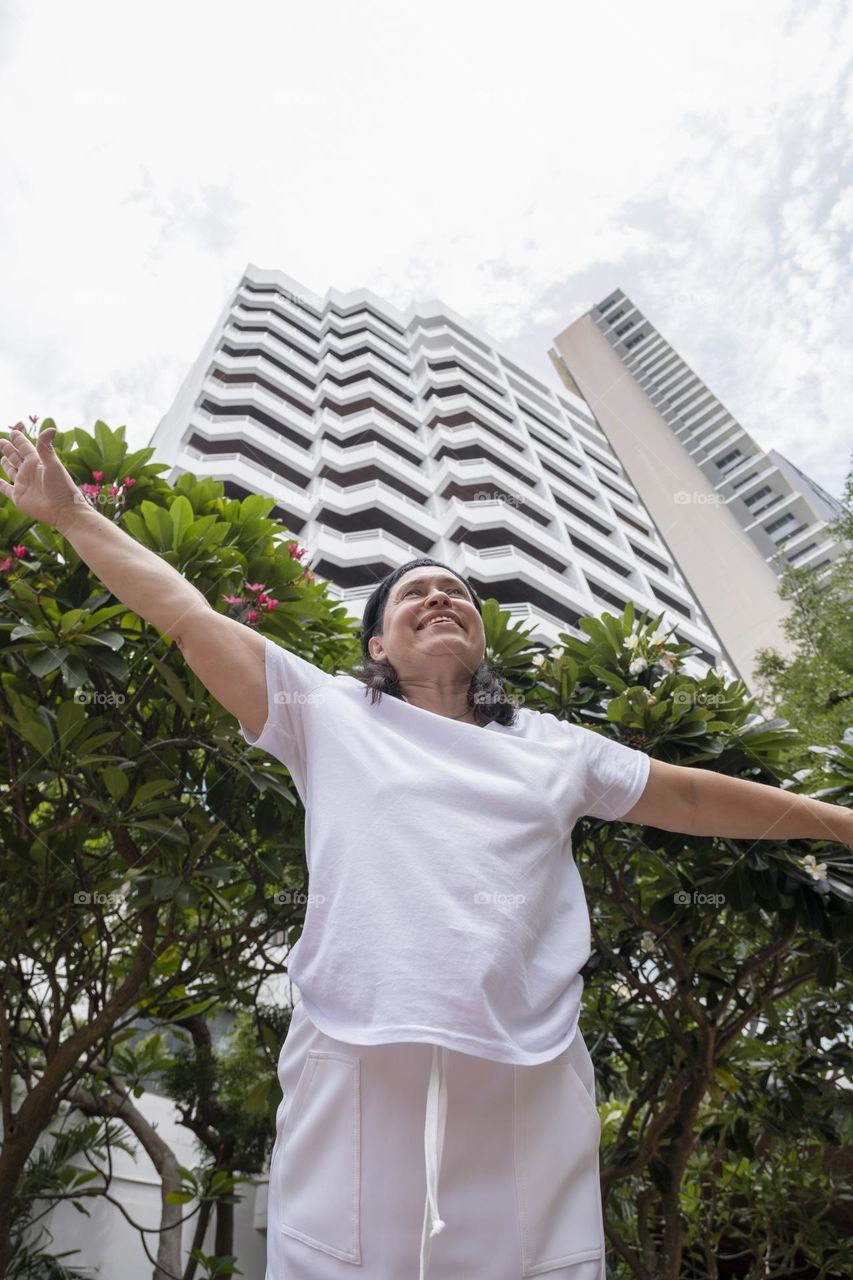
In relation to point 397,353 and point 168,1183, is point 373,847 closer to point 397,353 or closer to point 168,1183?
point 168,1183

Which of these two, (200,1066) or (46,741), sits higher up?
(46,741)

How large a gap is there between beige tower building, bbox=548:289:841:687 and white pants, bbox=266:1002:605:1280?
3291cm

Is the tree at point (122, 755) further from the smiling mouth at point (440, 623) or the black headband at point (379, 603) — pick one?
the smiling mouth at point (440, 623)

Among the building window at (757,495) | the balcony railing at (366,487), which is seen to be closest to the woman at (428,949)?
the balcony railing at (366,487)

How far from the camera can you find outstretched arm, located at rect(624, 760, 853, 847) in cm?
133

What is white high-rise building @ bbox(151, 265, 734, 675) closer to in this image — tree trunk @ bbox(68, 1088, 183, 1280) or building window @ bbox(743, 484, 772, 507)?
building window @ bbox(743, 484, 772, 507)

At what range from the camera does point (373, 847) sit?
117 cm

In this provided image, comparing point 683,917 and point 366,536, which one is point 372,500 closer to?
point 366,536

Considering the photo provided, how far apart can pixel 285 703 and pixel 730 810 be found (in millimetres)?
770

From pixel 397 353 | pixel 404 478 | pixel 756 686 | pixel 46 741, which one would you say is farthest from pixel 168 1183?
pixel 397 353

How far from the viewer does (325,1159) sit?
1.05 meters

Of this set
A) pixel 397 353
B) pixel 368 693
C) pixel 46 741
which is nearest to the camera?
pixel 368 693

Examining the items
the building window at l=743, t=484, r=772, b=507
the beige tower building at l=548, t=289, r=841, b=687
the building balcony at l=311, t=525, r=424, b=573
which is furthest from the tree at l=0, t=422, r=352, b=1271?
the building window at l=743, t=484, r=772, b=507

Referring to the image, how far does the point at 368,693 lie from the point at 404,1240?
813 millimetres
